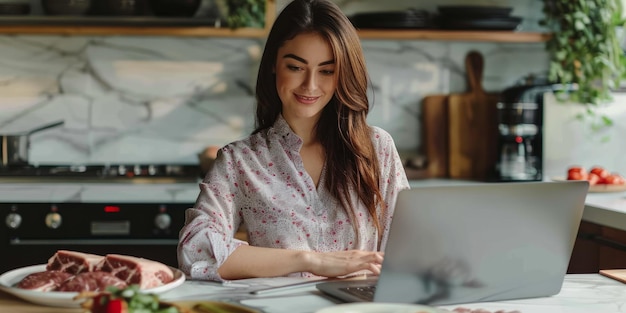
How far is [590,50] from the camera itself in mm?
3650

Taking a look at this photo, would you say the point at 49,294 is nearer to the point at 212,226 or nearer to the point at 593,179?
the point at 212,226

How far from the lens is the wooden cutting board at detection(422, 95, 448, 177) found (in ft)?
12.7

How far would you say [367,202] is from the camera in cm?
207

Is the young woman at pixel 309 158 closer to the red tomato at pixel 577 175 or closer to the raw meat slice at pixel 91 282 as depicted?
the raw meat slice at pixel 91 282

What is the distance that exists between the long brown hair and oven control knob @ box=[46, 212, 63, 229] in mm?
1331

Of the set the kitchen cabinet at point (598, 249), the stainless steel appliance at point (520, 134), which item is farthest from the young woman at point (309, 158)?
the stainless steel appliance at point (520, 134)

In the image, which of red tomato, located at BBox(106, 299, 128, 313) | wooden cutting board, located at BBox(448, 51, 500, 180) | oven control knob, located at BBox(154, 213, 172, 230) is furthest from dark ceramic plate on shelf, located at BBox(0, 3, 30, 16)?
red tomato, located at BBox(106, 299, 128, 313)

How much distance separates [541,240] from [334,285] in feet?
1.27

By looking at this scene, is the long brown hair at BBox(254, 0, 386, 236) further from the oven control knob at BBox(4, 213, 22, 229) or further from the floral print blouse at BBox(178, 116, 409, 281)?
the oven control knob at BBox(4, 213, 22, 229)

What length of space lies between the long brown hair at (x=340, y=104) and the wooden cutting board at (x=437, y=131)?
175 cm

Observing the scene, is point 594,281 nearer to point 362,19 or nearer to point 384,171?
point 384,171

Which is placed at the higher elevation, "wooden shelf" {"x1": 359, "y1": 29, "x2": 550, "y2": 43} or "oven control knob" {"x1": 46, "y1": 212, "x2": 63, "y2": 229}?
Result: "wooden shelf" {"x1": 359, "y1": 29, "x2": 550, "y2": 43}

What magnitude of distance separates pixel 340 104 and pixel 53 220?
158cm

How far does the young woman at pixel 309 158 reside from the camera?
1969 millimetres
